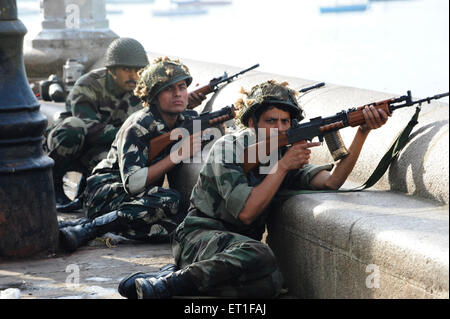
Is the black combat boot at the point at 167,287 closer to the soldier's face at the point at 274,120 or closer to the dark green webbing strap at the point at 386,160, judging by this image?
the dark green webbing strap at the point at 386,160

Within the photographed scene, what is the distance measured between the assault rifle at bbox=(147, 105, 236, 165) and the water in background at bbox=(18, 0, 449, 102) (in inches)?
162

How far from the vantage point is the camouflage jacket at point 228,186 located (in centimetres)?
440

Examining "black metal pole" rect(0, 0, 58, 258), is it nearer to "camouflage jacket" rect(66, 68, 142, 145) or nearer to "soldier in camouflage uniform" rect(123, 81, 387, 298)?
"soldier in camouflage uniform" rect(123, 81, 387, 298)

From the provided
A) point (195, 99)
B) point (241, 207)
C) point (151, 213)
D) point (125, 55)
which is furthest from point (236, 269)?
point (125, 55)

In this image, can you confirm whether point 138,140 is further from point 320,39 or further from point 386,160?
point 320,39

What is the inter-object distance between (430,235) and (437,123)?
1.07 meters

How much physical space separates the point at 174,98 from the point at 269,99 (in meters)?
1.35

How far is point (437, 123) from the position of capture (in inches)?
179

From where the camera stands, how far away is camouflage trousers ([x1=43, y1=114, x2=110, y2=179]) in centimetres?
695

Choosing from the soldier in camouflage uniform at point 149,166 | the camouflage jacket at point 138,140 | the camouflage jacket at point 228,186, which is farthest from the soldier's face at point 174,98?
the camouflage jacket at point 228,186

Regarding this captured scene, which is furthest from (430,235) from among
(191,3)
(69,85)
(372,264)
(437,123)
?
(191,3)

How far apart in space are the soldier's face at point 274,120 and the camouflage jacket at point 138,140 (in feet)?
4.35

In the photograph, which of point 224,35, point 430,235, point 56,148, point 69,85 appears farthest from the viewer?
point 224,35

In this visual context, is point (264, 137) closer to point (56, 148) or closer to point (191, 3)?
point (56, 148)
